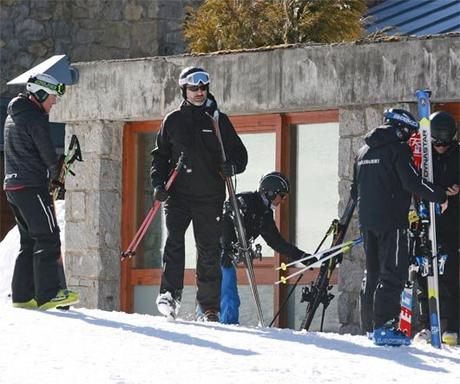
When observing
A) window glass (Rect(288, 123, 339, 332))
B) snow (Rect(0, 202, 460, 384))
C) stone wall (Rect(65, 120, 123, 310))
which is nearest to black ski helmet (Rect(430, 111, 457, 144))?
snow (Rect(0, 202, 460, 384))

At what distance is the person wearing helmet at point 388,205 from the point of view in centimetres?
1046

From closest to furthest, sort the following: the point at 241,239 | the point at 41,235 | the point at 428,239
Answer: the point at 428,239
the point at 41,235
the point at 241,239

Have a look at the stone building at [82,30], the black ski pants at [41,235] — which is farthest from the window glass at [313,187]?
the stone building at [82,30]

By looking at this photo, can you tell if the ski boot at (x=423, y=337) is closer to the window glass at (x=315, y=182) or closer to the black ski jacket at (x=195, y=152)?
the black ski jacket at (x=195, y=152)

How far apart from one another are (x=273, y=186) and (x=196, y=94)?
1.39 meters

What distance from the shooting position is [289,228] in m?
14.0

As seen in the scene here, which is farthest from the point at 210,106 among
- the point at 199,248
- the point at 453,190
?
the point at 453,190

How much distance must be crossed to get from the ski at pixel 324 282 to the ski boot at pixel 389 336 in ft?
8.21

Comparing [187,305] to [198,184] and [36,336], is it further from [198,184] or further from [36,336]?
[36,336]

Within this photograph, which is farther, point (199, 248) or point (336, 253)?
point (336, 253)

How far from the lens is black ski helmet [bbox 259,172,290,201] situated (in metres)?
12.9

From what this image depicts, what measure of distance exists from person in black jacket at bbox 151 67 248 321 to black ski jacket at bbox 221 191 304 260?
3.09ft

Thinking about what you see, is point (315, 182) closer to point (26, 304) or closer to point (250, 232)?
point (250, 232)

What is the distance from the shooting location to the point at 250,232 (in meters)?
12.8
